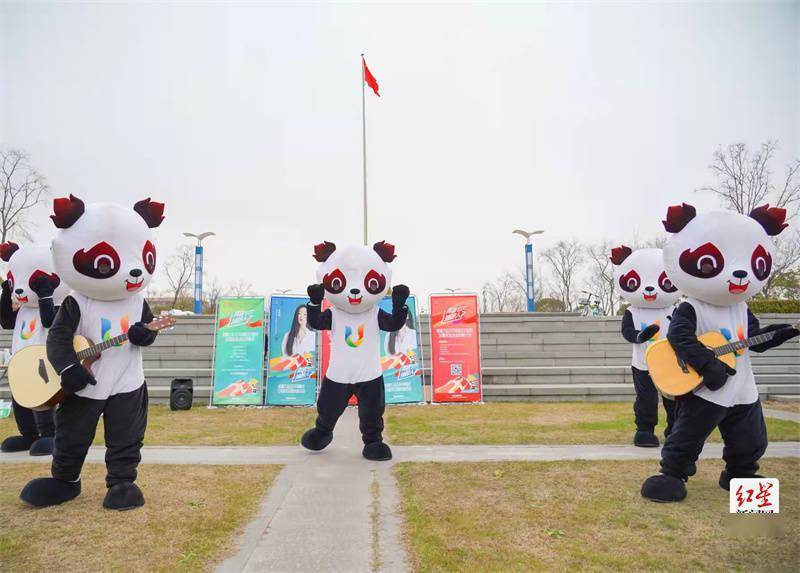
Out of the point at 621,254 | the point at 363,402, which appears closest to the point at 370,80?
the point at 621,254

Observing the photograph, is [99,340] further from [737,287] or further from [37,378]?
[737,287]

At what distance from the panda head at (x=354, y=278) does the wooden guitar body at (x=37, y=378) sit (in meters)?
2.54

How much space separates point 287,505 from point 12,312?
430 cm

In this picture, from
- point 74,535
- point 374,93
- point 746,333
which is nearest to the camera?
point 74,535

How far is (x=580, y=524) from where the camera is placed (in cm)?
387

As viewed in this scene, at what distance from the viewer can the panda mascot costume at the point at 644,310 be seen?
260 inches

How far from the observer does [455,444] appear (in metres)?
6.79

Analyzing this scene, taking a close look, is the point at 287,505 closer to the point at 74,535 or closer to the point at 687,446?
the point at 74,535

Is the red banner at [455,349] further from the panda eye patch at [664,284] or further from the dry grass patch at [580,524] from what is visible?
the dry grass patch at [580,524]

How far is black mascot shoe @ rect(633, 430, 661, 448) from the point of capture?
21.5 ft

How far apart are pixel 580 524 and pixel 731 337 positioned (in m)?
2.03

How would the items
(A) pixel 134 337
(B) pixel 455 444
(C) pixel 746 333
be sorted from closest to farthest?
(A) pixel 134 337
(C) pixel 746 333
(B) pixel 455 444

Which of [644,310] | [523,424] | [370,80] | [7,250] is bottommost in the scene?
[523,424]

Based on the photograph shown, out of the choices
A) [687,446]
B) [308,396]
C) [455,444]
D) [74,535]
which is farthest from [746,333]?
[308,396]
